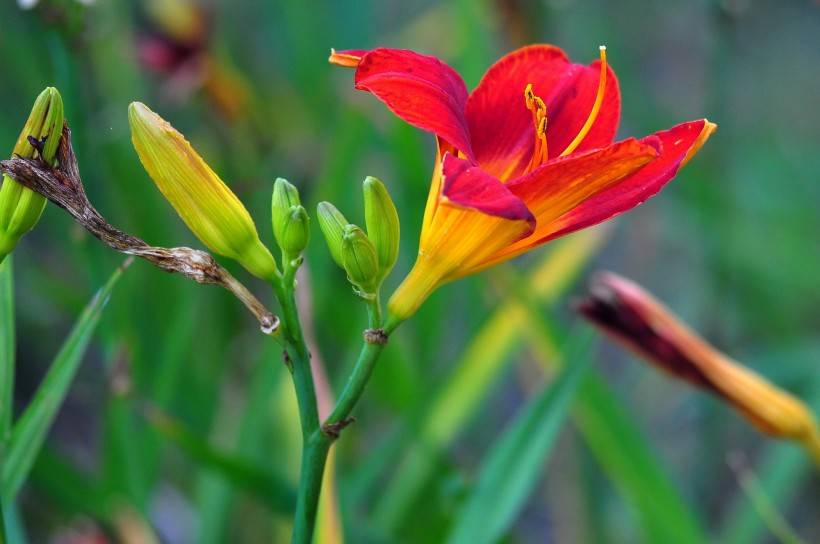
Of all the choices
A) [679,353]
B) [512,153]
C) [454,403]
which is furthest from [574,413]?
[512,153]

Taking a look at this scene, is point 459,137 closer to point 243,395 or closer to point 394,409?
point 394,409

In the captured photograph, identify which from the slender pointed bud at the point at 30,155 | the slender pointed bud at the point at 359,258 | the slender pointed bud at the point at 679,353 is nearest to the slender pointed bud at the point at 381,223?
the slender pointed bud at the point at 359,258

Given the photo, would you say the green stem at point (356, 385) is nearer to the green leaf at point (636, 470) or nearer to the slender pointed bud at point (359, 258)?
the slender pointed bud at point (359, 258)

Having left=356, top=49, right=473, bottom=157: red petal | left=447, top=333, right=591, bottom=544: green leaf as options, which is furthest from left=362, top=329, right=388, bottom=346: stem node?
left=447, top=333, right=591, bottom=544: green leaf

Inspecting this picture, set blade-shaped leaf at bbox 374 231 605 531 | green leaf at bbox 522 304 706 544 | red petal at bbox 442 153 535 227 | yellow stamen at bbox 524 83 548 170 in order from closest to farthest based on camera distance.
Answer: red petal at bbox 442 153 535 227 < yellow stamen at bbox 524 83 548 170 < green leaf at bbox 522 304 706 544 < blade-shaped leaf at bbox 374 231 605 531

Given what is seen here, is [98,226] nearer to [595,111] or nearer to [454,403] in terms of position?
[595,111]

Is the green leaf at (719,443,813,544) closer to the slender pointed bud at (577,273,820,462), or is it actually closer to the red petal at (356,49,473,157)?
the slender pointed bud at (577,273,820,462)

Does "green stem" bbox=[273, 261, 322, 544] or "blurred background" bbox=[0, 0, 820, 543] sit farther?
"blurred background" bbox=[0, 0, 820, 543]
